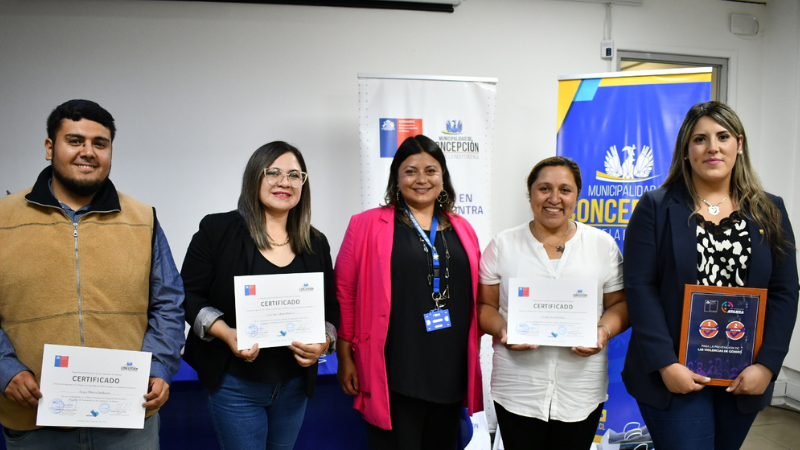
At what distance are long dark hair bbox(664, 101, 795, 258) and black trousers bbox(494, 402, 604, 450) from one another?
2.87 ft

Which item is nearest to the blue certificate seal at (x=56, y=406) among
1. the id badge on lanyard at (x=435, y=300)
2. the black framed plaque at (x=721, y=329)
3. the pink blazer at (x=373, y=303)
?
the pink blazer at (x=373, y=303)

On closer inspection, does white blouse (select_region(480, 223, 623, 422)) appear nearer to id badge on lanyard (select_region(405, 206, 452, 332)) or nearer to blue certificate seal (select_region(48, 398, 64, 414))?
id badge on lanyard (select_region(405, 206, 452, 332))

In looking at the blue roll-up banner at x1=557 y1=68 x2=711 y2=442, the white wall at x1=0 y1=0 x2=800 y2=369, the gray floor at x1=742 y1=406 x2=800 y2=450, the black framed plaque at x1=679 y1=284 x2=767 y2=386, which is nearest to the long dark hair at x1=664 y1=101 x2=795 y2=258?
the black framed plaque at x1=679 y1=284 x2=767 y2=386

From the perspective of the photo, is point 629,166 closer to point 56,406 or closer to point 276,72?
point 276,72

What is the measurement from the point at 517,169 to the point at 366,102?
1.58 metres

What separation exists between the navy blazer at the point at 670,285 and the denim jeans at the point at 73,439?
70.5 inches

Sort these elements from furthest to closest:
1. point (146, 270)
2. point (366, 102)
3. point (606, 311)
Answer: point (366, 102) → point (606, 311) → point (146, 270)

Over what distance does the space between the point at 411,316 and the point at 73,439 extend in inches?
46.8

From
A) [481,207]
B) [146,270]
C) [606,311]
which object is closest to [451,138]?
[481,207]

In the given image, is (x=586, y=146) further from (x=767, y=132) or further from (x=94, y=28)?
(x=94, y=28)

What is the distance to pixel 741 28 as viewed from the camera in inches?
171

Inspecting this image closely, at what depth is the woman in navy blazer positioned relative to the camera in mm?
1596

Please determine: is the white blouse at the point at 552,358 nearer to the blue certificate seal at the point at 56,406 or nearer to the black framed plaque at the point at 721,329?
the black framed plaque at the point at 721,329

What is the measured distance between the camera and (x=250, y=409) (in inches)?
66.8
